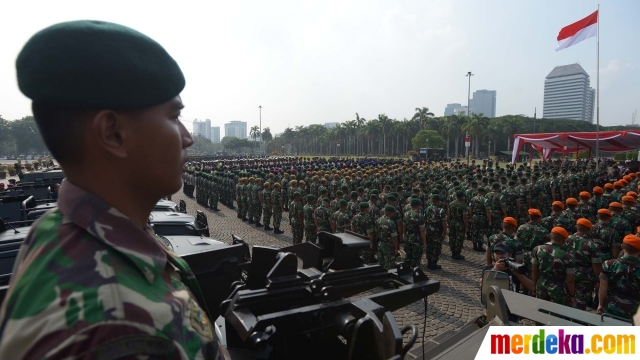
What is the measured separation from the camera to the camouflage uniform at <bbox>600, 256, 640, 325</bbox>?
13.9 feet

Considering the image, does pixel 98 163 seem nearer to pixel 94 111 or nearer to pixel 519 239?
pixel 94 111

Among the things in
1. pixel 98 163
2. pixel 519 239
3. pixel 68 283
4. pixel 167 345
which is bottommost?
pixel 519 239

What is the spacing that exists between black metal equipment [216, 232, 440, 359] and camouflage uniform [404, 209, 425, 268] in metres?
5.75

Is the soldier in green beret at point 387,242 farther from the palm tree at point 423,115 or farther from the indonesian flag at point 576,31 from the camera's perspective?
the palm tree at point 423,115

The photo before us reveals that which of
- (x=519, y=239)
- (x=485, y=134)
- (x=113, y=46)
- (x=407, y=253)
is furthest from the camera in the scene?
(x=485, y=134)

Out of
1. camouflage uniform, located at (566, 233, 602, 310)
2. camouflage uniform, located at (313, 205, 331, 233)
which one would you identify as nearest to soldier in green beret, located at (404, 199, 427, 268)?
camouflage uniform, located at (313, 205, 331, 233)

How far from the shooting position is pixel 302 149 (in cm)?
10281

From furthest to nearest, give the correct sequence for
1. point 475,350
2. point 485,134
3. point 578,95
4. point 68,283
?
point 578,95
point 485,134
point 475,350
point 68,283

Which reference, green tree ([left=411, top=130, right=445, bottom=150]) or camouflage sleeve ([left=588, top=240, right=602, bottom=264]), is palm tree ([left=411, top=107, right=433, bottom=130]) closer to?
green tree ([left=411, top=130, right=445, bottom=150])

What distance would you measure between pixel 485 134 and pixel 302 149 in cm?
5510

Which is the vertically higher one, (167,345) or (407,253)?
(167,345)

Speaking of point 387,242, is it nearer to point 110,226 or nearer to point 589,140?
point 110,226

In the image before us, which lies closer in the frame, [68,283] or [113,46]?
[68,283]

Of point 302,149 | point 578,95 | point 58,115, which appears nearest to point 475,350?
point 58,115
